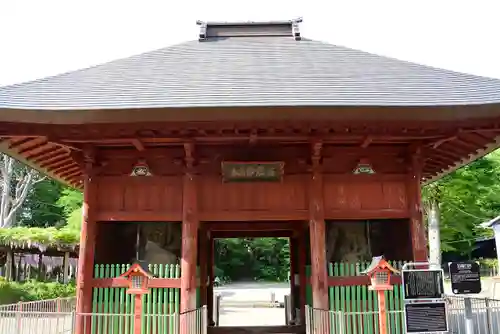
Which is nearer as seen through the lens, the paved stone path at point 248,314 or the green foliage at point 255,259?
the paved stone path at point 248,314

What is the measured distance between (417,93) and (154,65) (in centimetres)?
561

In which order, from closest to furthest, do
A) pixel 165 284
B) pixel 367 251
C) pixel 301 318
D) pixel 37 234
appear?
1. pixel 165 284
2. pixel 367 251
3. pixel 301 318
4. pixel 37 234

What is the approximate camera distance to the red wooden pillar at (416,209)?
961cm

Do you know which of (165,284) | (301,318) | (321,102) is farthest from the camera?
(301,318)

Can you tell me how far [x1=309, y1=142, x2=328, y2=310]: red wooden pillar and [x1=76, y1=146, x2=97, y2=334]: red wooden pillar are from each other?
441 centimetres

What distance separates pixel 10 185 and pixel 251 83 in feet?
103

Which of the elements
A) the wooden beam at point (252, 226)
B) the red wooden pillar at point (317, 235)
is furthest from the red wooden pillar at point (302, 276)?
the red wooden pillar at point (317, 235)

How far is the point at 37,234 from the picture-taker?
26.0 meters

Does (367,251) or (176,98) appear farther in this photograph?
(367,251)

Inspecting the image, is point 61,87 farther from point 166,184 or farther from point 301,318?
point 301,318

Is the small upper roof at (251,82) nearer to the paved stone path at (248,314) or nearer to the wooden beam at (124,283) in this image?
the wooden beam at (124,283)

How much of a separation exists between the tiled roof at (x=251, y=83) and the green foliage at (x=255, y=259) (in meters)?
36.7

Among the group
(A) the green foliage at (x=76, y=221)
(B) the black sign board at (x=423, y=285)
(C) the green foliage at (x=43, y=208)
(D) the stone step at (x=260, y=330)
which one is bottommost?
(D) the stone step at (x=260, y=330)

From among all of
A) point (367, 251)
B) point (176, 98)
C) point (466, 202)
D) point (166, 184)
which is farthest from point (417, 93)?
point (466, 202)
